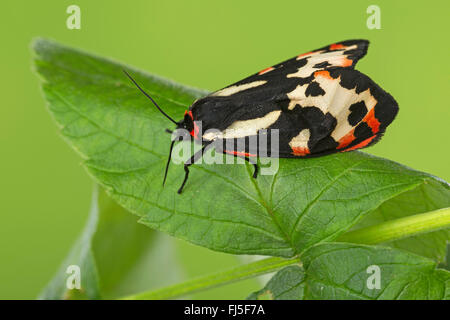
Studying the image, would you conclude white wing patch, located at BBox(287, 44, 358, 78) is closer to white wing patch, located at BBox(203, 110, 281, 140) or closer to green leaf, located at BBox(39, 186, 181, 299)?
white wing patch, located at BBox(203, 110, 281, 140)

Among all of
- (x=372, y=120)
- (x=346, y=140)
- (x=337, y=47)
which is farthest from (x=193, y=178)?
(x=337, y=47)

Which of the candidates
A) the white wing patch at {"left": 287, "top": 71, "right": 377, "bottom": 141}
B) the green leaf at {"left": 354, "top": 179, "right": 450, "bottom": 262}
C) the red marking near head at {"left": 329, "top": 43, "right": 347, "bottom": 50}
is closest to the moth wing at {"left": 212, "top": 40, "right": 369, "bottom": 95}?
the red marking near head at {"left": 329, "top": 43, "right": 347, "bottom": 50}

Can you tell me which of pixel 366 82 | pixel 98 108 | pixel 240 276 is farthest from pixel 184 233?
pixel 366 82

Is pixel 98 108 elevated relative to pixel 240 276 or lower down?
elevated

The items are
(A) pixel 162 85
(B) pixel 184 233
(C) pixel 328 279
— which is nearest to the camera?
(C) pixel 328 279

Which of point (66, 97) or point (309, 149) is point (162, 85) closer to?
point (66, 97)
